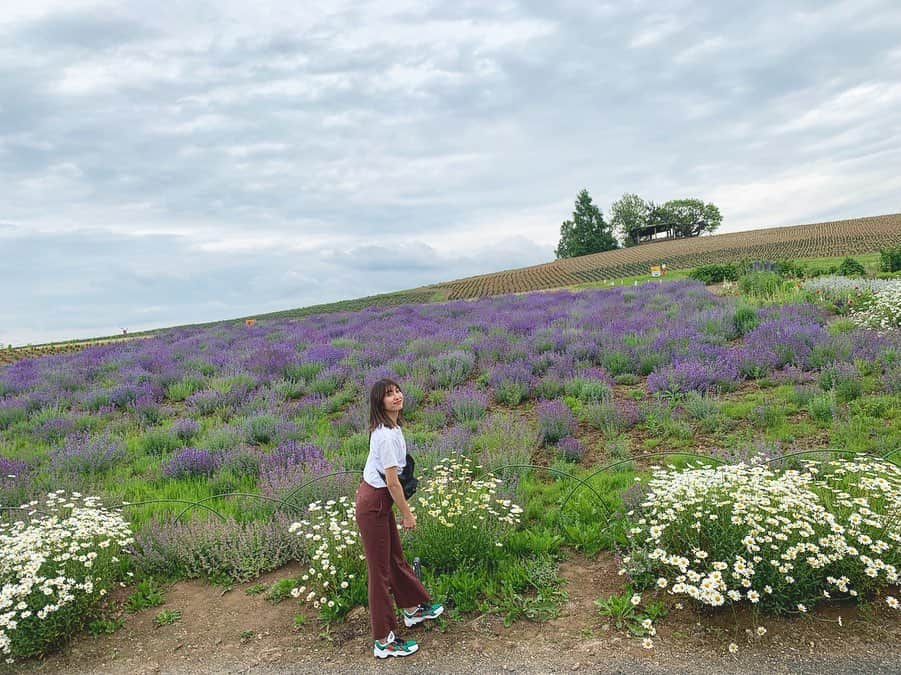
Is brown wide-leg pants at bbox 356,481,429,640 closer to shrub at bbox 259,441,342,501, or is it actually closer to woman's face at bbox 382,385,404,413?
woman's face at bbox 382,385,404,413

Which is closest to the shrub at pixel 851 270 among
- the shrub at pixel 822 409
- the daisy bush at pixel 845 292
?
the daisy bush at pixel 845 292

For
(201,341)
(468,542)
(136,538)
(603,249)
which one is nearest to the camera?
(468,542)

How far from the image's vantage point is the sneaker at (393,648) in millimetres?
3543

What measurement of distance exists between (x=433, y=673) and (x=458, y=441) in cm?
330

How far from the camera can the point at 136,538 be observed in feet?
16.3

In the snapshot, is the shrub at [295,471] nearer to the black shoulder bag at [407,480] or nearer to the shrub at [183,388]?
the black shoulder bag at [407,480]

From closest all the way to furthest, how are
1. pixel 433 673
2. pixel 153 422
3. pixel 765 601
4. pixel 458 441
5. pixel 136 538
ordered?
1. pixel 433 673
2. pixel 765 601
3. pixel 136 538
4. pixel 458 441
5. pixel 153 422

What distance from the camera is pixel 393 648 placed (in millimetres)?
3564

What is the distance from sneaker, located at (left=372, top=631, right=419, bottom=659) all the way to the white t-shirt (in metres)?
1.02

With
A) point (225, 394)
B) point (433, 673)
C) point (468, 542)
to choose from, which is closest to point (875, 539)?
point (468, 542)

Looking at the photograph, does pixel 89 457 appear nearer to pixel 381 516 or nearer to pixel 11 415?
pixel 11 415

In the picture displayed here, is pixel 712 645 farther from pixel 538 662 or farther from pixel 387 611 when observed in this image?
pixel 387 611

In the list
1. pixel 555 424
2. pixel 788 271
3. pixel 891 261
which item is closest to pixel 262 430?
pixel 555 424

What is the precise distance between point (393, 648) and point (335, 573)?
0.96m
